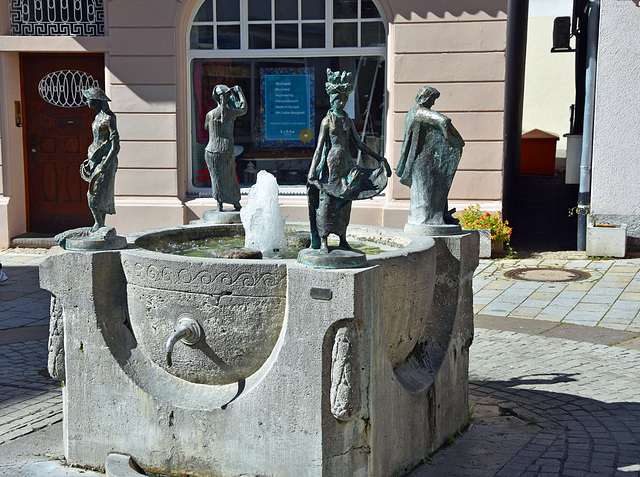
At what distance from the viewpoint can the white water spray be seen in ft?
20.0

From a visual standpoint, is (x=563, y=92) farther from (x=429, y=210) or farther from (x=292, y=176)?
(x=429, y=210)

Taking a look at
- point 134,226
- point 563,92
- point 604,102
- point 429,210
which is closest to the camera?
Answer: point 429,210

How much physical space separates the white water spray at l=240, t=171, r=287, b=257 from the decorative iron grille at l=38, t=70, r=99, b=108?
24.8 feet

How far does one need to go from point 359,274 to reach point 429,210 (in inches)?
57.5

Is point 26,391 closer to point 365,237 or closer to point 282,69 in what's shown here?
point 365,237

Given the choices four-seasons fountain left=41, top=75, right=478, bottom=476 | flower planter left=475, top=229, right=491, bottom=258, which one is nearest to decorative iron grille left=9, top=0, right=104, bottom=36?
flower planter left=475, top=229, right=491, bottom=258

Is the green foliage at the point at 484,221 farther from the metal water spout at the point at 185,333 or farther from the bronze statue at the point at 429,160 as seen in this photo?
the metal water spout at the point at 185,333

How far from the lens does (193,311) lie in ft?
15.1

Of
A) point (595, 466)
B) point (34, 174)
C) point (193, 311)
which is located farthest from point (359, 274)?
point (34, 174)

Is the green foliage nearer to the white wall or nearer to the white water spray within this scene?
the white wall

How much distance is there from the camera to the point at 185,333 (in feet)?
15.0

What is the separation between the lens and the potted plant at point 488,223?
36.9 ft

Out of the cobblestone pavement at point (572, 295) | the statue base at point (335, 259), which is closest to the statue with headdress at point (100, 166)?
the statue base at point (335, 259)

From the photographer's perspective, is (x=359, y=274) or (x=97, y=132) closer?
(x=359, y=274)
